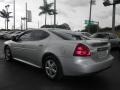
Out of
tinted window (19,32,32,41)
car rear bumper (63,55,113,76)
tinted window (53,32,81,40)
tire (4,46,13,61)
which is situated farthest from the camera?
tire (4,46,13,61)

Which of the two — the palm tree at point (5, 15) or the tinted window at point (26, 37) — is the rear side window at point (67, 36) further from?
the palm tree at point (5, 15)

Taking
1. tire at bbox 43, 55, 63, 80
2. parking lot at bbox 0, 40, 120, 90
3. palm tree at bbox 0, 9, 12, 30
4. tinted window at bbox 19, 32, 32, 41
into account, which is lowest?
parking lot at bbox 0, 40, 120, 90

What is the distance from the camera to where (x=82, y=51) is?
15.8 feet

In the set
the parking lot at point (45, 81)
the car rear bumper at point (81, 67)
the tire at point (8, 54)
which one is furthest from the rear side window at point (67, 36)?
the tire at point (8, 54)

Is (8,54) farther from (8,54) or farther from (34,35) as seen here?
(34,35)

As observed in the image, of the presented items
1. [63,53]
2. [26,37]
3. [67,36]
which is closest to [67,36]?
[67,36]

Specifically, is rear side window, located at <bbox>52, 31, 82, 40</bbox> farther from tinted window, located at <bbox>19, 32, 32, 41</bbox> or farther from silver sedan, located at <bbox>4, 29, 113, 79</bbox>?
tinted window, located at <bbox>19, 32, 32, 41</bbox>

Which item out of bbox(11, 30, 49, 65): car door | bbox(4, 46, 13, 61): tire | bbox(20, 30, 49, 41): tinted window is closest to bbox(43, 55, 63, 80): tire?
bbox(11, 30, 49, 65): car door

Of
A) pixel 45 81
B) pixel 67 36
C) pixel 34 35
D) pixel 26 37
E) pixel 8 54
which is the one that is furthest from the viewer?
pixel 8 54

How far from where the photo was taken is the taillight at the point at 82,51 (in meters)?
4.81

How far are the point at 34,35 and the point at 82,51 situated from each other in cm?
210

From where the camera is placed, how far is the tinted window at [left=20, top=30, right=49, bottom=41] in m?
5.90

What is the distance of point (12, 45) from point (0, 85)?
2663 millimetres

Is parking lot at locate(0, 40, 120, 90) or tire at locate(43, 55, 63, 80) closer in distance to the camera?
parking lot at locate(0, 40, 120, 90)
